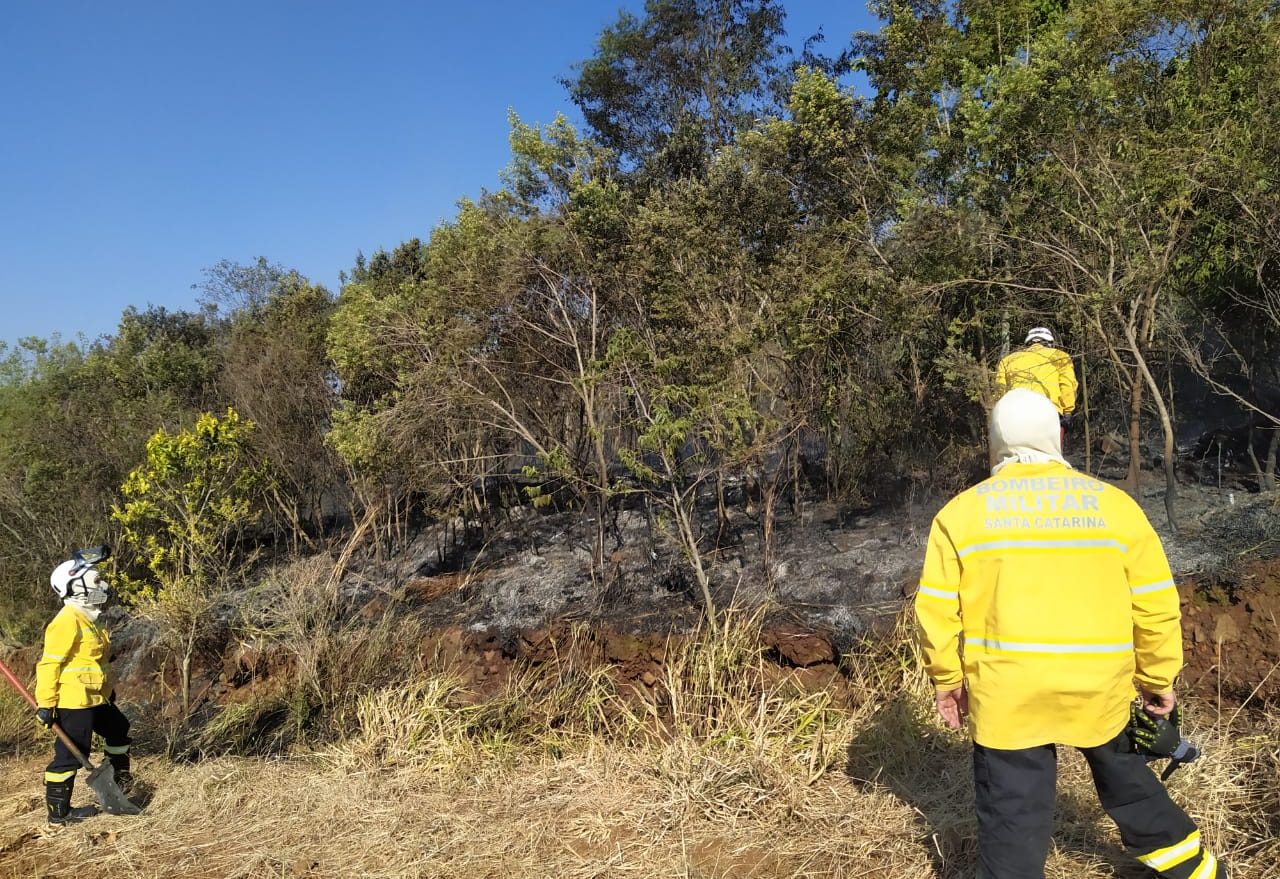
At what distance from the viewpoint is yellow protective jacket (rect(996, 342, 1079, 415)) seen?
478 centimetres

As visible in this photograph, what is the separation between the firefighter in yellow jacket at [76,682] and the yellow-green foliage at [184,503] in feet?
9.93

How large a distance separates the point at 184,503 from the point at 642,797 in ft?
23.5

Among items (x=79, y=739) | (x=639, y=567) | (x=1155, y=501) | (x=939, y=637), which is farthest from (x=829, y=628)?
(x=79, y=739)

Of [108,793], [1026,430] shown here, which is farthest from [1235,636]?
[108,793]

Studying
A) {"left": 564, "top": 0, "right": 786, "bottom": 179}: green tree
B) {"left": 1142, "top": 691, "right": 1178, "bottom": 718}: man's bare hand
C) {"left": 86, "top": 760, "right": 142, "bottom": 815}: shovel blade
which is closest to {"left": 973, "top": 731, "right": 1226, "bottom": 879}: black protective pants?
{"left": 1142, "top": 691, "right": 1178, "bottom": 718}: man's bare hand

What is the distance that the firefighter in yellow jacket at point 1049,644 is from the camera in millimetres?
2223

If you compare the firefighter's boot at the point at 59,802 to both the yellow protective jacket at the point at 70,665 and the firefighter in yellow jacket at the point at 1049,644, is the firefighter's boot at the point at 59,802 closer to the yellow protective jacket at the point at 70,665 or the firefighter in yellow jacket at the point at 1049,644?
the yellow protective jacket at the point at 70,665

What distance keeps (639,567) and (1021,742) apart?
251 inches

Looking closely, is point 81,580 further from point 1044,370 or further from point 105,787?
point 1044,370

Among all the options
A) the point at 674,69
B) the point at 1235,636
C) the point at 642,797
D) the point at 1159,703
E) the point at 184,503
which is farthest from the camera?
the point at 674,69

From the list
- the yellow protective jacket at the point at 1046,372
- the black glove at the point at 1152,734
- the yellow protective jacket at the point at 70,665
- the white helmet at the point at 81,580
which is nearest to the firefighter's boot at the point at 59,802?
the yellow protective jacket at the point at 70,665

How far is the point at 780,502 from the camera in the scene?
9898mm

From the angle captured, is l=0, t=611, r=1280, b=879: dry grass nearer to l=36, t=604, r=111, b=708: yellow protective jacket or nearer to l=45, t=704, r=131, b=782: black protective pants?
l=45, t=704, r=131, b=782: black protective pants

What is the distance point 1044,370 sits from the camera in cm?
492
